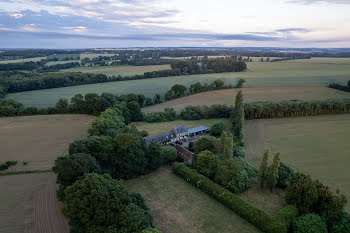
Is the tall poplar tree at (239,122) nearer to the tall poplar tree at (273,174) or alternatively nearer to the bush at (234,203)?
the tall poplar tree at (273,174)

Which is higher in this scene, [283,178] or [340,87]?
[340,87]

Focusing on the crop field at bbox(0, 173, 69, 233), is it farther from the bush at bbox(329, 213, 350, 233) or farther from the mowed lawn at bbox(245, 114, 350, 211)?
the mowed lawn at bbox(245, 114, 350, 211)

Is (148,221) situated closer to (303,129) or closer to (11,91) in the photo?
(303,129)

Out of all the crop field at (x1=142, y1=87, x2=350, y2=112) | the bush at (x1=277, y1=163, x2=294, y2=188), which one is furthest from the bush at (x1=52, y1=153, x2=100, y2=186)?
the crop field at (x1=142, y1=87, x2=350, y2=112)

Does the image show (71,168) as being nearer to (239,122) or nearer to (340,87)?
(239,122)

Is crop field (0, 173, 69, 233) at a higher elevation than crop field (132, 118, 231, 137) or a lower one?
lower

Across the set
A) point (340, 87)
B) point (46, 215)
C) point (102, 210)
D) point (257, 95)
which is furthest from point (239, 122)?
point (340, 87)
